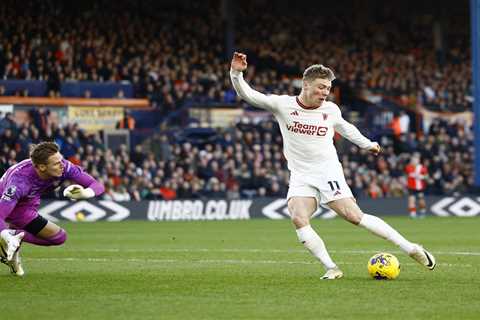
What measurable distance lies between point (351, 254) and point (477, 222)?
12295 mm

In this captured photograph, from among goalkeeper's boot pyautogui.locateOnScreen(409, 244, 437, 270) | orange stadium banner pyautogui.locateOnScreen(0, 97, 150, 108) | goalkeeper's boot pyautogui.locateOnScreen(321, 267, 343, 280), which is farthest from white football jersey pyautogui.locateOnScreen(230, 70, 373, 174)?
orange stadium banner pyautogui.locateOnScreen(0, 97, 150, 108)

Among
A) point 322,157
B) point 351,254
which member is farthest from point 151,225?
point 322,157

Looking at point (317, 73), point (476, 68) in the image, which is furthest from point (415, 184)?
point (317, 73)

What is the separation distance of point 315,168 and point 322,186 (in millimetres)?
205

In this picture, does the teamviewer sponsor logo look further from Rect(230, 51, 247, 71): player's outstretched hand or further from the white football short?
Rect(230, 51, 247, 71): player's outstretched hand

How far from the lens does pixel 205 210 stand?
1264 inches

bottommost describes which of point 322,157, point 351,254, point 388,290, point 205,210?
point 205,210

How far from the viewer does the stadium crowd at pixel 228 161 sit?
31.9 m

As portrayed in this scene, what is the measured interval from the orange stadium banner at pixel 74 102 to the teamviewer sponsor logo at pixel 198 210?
183 inches

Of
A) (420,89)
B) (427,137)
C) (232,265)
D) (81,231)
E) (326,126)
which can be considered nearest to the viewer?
(326,126)

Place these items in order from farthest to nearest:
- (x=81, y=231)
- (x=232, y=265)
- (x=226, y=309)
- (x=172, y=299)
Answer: (x=81, y=231), (x=232, y=265), (x=172, y=299), (x=226, y=309)

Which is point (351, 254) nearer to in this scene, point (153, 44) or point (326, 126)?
point (326, 126)

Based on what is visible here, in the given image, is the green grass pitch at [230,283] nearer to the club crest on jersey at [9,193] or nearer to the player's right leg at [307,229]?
the player's right leg at [307,229]

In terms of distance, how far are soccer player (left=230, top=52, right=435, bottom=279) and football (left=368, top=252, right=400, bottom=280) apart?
9.2 inches
